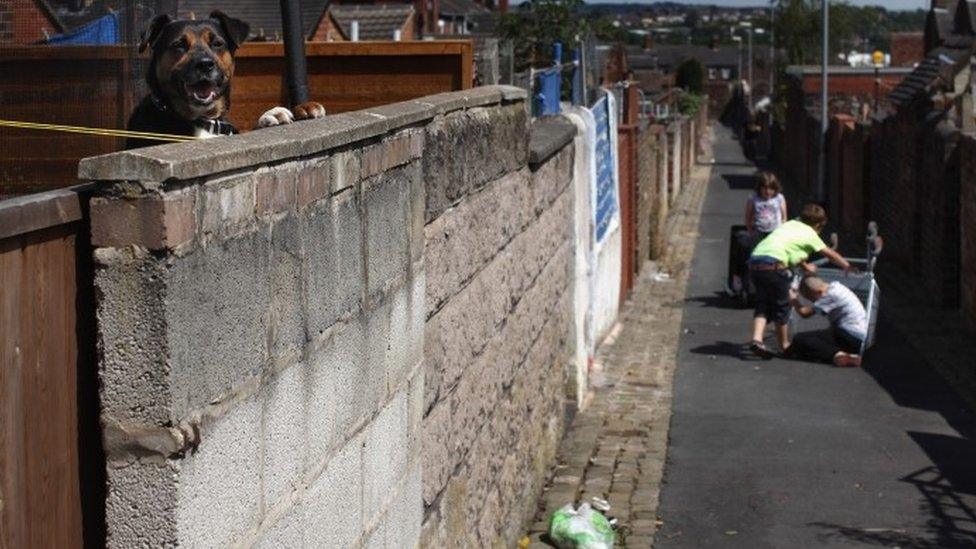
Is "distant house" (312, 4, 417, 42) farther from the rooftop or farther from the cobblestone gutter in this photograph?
the cobblestone gutter

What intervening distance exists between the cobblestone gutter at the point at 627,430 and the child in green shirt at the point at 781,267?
931mm

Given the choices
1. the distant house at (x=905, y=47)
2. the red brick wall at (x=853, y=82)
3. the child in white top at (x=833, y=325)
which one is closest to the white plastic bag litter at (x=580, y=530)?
the child in white top at (x=833, y=325)

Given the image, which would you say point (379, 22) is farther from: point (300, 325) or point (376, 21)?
point (300, 325)

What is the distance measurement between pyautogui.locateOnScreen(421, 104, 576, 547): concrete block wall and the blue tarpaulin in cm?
138

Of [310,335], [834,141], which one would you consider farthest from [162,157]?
[834,141]

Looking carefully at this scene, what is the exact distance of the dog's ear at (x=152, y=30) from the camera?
4.84 metres

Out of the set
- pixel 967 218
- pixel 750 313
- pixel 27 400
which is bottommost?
pixel 750 313

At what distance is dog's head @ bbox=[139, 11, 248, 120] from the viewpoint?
4785 millimetres

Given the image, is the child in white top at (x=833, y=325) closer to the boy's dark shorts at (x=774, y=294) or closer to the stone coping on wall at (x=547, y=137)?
the boy's dark shorts at (x=774, y=294)

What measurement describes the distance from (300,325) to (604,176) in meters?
11.7

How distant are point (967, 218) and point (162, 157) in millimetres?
15686

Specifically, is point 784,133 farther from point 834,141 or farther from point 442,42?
point 442,42

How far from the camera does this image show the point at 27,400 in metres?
2.78

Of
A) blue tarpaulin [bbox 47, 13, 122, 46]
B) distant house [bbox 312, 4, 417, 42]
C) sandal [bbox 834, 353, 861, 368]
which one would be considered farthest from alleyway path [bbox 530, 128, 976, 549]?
distant house [bbox 312, 4, 417, 42]
